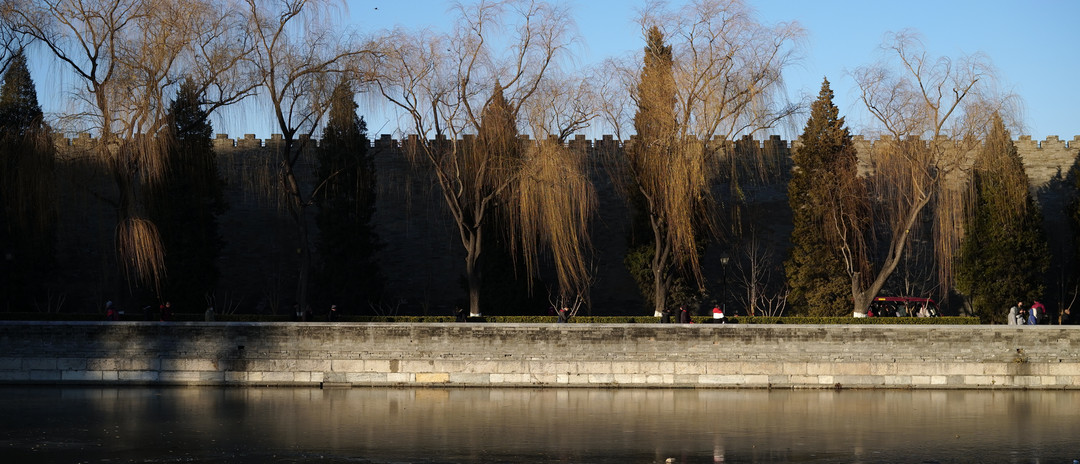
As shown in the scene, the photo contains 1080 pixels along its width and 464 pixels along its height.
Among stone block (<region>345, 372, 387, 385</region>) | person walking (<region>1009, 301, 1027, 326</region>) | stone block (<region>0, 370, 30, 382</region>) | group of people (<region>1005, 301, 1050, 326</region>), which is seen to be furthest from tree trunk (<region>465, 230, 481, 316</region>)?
person walking (<region>1009, 301, 1027, 326</region>)

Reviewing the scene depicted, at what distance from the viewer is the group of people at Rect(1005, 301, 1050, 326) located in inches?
802

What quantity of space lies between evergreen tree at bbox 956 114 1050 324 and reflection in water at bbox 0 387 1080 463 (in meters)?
6.69

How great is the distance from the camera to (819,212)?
24.2 meters

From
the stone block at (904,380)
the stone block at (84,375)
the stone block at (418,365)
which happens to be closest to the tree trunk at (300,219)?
the stone block at (418,365)

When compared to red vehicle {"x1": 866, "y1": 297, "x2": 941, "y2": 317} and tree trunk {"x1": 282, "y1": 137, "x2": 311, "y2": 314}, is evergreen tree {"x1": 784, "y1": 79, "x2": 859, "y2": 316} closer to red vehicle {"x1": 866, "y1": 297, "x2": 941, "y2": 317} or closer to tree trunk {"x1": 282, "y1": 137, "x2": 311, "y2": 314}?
red vehicle {"x1": 866, "y1": 297, "x2": 941, "y2": 317}

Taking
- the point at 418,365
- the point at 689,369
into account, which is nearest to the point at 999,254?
the point at 689,369

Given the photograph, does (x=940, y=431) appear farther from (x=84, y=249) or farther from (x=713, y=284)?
(x=84, y=249)

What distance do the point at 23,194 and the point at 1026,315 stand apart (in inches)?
786

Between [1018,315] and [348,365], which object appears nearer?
[348,365]

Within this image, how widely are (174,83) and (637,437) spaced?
1090 cm

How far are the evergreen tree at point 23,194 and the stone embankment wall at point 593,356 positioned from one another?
306 cm

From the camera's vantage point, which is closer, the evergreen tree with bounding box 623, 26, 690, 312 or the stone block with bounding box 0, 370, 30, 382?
the stone block with bounding box 0, 370, 30, 382

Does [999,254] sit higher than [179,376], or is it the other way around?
[999,254]

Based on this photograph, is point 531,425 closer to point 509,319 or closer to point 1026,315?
point 509,319
